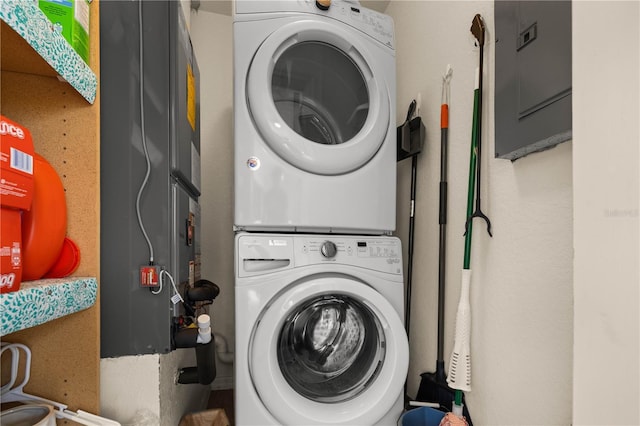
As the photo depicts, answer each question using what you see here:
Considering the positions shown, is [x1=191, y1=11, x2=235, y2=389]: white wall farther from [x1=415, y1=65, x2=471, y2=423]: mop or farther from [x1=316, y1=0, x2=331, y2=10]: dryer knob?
[x1=415, y1=65, x2=471, y2=423]: mop

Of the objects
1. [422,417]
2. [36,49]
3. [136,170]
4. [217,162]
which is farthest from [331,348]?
[217,162]

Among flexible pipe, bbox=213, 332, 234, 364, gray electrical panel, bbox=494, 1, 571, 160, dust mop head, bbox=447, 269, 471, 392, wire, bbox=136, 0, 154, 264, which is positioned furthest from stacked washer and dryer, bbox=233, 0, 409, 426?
flexible pipe, bbox=213, 332, 234, 364

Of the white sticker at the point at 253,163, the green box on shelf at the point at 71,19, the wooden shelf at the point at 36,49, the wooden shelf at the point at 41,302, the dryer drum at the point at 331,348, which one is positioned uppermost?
the green box on shelf at the point at 71,19

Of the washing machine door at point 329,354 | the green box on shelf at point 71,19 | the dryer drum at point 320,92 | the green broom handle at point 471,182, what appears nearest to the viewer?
the green box on shelf at point 71,19

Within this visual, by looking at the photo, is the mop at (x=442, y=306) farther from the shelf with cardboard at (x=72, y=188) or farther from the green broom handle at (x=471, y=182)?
the shelf with cardboard at (x=72, y=188)

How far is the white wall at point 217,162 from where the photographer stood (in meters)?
2.24

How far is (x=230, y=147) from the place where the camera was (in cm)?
234

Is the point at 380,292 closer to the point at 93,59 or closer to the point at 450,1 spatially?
the point at 93,59
